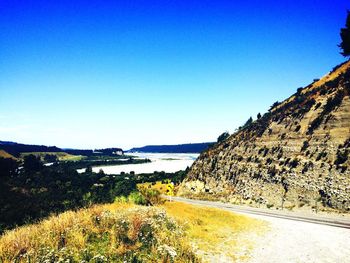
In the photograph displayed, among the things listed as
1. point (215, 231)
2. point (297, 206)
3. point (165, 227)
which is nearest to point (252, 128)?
point (297, 206)

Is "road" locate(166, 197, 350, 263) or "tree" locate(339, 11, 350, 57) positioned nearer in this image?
"road" locate(166, 197, 350, 263)

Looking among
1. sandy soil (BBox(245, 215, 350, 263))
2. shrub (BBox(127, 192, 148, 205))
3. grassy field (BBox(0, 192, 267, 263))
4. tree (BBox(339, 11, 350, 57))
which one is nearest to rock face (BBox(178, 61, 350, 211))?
tree (BBox(339, 11, 350, 57))

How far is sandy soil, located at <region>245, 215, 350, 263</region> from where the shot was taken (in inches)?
578

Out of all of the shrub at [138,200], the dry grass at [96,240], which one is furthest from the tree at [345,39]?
the dry grass at [96,240]

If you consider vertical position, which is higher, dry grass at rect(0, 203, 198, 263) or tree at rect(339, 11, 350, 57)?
tree at rect(339, 11, 350, 57)

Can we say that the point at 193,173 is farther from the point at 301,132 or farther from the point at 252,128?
the point at 301,132

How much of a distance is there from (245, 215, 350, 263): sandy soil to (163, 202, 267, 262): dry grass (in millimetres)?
803

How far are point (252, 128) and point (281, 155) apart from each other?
15.6 meters

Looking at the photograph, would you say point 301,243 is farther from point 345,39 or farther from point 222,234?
point 345,39

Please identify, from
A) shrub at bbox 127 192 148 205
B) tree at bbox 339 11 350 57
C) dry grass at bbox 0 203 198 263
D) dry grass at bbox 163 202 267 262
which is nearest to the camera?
dry grass at bbox 0 203 198 263

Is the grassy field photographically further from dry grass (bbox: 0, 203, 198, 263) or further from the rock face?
the rock face

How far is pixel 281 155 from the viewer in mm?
45438

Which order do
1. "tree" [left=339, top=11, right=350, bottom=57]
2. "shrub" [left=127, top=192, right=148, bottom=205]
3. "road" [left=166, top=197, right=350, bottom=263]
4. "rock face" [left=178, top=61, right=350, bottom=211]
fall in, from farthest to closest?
"tree" [left=339, top=11, right=350, bottom=57] → "rock face" [left=178, top=61, right=350, bottom=211] → "shrub" [left=127, top=192, right=148, bottom=205] → "road" [left=166, top=197, right=350, bottom=263]

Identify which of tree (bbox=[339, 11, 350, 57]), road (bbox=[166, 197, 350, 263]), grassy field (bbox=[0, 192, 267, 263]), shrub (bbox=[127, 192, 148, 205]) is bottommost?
road (bbox=[166, 197, 350, 263])
